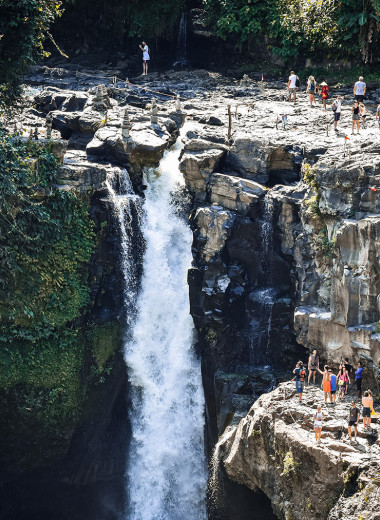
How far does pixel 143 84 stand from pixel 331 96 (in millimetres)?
10725

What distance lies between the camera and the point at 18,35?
36.5 m

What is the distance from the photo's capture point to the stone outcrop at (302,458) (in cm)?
2744

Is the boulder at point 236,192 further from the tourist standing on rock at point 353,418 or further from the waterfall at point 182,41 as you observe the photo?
the waterfall at point 182,41

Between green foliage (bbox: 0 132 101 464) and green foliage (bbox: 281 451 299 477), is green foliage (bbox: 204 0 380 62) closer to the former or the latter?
green foliage (bbox: 0 132 101 464)

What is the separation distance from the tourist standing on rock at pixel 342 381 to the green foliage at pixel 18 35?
18.2 meters

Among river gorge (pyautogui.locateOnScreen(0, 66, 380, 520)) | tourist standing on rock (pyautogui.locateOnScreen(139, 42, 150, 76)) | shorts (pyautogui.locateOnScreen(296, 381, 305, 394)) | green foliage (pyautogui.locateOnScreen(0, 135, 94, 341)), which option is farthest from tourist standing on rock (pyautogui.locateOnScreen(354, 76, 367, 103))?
shorts (pyautogui.locateOnScreen(296, 381, 305, 394))

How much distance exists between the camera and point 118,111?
44.1 metres

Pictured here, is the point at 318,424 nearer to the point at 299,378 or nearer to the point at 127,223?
the point at 299,378

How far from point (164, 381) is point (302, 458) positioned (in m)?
10.0

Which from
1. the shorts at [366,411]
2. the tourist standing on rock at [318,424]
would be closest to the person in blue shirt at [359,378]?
the shorts at [366,411]

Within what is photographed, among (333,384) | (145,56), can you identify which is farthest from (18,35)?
(333,384)

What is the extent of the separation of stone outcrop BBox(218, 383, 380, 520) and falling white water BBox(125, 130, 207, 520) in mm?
3534

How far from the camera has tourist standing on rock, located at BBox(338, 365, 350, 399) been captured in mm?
31641

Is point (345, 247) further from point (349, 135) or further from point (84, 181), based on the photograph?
point (84, 181)
